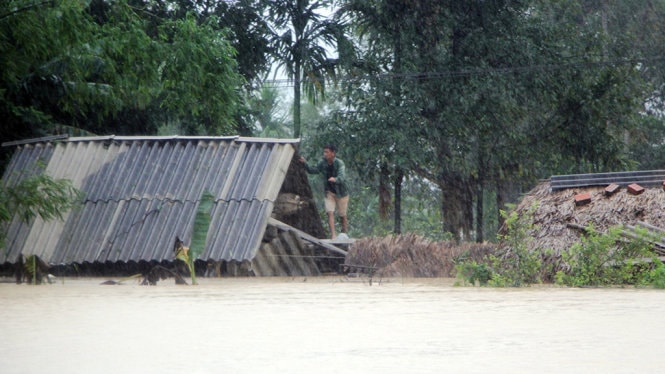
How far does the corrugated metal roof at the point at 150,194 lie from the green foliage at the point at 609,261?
412 cm

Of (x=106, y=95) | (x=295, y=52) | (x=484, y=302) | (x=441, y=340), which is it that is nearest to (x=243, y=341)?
(x=441, y=340)

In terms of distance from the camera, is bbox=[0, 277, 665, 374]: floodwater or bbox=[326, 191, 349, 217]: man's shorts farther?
bbox=[326, 191, 349, 217]: man's shorts

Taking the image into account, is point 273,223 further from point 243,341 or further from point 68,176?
point 243,341

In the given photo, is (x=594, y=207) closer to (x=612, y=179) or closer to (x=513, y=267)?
(x=612, y=179)

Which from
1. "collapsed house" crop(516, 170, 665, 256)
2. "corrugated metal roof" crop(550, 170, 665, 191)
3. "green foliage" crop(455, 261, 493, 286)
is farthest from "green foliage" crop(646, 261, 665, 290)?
"corrugated metal roof" crop(550, 170, 665, 191)

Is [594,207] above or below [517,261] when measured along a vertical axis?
above

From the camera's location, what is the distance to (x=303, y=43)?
1009 inches

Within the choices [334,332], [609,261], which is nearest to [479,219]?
[609,261]

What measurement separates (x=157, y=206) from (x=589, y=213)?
5.73 metres

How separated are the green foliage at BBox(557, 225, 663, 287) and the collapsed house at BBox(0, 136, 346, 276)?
412cm

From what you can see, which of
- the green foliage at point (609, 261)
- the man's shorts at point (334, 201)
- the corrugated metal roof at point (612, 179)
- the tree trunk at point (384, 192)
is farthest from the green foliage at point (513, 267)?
the tree trunk at point (384, 192)

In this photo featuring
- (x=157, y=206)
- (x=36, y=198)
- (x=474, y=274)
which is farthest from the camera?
(x=157, y=206)

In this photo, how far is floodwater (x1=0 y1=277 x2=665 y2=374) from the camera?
4992 millimetres

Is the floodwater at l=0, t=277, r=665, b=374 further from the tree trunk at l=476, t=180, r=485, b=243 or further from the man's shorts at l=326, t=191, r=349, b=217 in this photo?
the tree trunk at l=476, t=180, r=485, b=243
